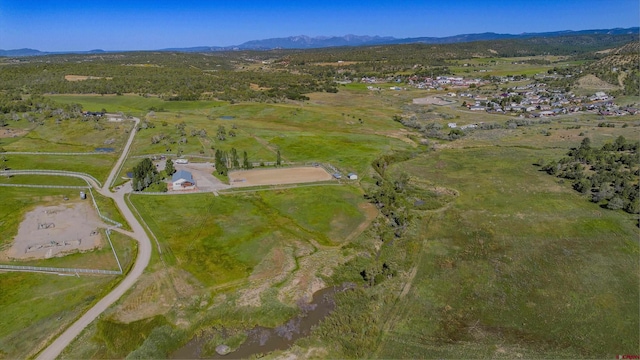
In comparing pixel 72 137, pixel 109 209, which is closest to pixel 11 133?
pixel 72 137

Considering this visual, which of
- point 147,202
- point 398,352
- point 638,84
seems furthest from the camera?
point 638,84

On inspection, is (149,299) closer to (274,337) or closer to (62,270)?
(62,270)

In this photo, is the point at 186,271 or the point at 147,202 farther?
the point at 147,202

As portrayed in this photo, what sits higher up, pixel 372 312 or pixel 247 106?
pixel 247 106

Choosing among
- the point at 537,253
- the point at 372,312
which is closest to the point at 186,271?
the point at 372,312

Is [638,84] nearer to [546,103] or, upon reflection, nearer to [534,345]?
[546,103]

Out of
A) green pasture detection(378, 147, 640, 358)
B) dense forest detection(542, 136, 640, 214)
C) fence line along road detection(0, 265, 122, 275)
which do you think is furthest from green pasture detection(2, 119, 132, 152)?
dense forest detection(542, 136, 640, 214)

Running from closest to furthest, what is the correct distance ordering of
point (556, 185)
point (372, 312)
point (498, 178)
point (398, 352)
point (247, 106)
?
point (398, 352)
point (372, 312)
point (556, 185)
point (498, 178)
point (247, 106)
